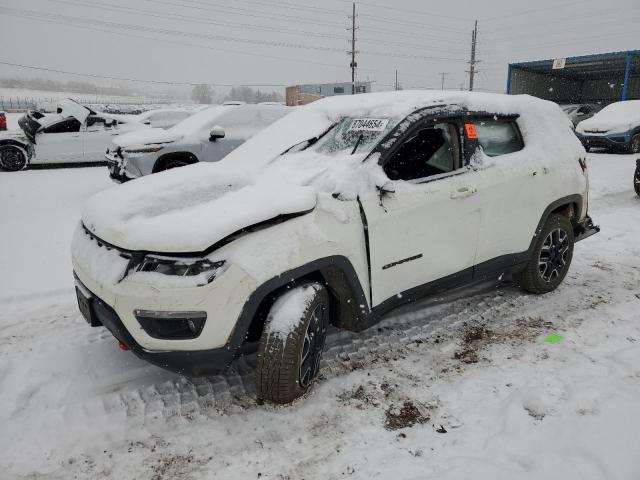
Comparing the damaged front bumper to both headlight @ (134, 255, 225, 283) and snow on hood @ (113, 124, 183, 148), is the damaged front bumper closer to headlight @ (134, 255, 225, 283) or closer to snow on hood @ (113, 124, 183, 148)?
headlight @ (134, 255, 225, 283)

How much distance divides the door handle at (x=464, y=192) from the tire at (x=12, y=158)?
36.5 ft

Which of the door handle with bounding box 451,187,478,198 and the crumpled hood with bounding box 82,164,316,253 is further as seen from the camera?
the door handle with bounding box 451,187,478,198

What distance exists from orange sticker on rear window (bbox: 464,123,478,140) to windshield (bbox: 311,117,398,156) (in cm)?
66

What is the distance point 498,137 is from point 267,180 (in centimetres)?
192

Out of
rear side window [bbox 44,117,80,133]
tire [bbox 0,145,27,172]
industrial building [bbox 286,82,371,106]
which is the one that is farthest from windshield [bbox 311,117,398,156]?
industrial building [bbox 286,82,371,106]

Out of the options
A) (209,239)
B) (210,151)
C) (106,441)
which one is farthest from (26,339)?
(210,151)

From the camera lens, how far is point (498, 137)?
3596 millimetres

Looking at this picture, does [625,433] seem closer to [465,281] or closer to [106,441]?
[465,281]

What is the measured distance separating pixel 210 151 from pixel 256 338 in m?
5.96

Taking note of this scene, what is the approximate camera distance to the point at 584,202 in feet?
13.6

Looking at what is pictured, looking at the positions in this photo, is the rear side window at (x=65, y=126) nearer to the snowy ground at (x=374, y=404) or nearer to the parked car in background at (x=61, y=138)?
the parked car in background at (x=61, y=138)

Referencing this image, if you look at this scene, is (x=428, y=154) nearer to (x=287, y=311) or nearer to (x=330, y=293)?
(x=330, y=293)

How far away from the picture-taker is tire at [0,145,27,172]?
1061 cm

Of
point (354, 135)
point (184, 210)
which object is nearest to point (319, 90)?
point (354, 135)
